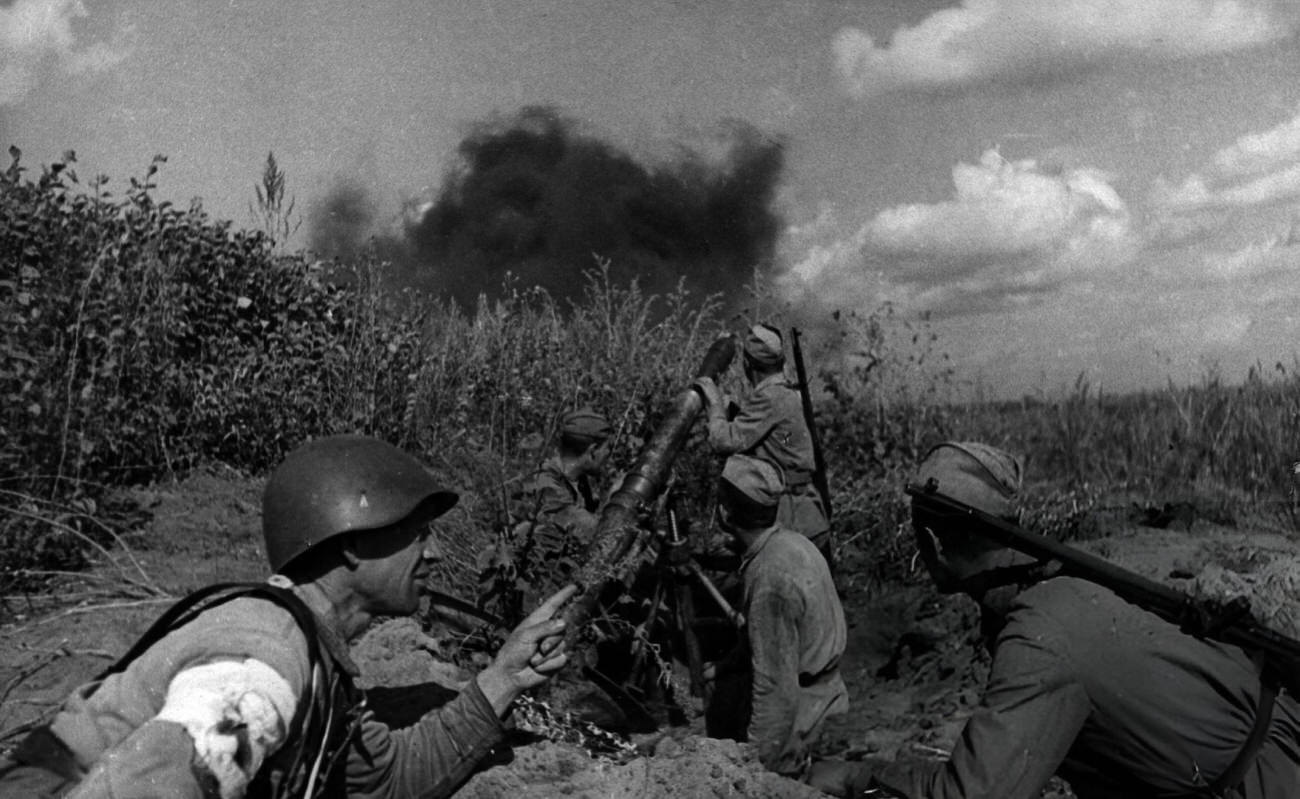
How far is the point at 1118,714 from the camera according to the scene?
3055 millimetres

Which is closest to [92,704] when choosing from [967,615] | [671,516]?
[671,516]

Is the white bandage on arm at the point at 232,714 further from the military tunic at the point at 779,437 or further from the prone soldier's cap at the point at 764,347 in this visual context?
the prone soldier's cap at the point at 764,347

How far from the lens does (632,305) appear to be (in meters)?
11.8

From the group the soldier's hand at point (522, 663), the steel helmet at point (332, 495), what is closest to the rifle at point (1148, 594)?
the soldier's hand at point (522, 663)

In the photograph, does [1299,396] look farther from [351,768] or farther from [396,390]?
[351,768]

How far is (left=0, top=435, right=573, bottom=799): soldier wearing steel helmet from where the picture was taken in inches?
80.2

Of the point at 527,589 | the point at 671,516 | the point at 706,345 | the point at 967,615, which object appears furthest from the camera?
the point at 706,345

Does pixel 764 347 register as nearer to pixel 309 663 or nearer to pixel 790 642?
pixel 790 642

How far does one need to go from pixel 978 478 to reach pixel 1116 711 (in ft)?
2.51

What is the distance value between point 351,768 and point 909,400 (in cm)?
848

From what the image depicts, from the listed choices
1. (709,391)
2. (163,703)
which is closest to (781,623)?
(709,391)

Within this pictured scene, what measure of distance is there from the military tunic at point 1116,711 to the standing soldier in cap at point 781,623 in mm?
1942

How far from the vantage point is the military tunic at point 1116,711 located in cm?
303

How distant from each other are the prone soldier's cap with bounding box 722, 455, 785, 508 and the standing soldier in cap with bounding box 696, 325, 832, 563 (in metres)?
2.33
